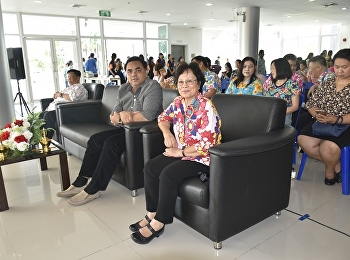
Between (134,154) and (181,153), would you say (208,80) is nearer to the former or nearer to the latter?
(134,154)

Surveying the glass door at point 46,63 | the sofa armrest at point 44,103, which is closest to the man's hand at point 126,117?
the sofa armrest at point 44,103

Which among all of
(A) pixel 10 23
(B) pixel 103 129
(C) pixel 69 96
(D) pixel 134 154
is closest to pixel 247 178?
(D) pixel 134 154

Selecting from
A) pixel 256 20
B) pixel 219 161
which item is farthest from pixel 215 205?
pixel 256 20

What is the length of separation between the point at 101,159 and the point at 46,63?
8.63m

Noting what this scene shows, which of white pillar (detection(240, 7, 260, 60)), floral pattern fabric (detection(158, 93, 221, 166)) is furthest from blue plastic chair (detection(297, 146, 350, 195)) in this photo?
white pillar (detection(240, 7, 260, 60))

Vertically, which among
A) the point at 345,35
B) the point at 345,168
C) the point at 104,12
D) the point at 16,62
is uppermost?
the point at 104,12

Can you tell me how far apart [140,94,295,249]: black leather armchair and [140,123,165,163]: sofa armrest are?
0.47m

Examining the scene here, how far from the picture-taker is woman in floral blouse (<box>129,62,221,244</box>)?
1846mm

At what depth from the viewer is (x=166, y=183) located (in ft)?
5.98

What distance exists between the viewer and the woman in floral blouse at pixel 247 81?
3211 millimetres

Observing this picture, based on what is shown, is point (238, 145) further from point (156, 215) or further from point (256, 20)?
point (256, 20)

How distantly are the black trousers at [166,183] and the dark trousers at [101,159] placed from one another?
23.3 inches

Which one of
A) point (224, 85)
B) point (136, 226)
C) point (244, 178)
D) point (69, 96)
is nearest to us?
point (244, 178)

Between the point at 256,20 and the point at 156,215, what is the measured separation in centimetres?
928
